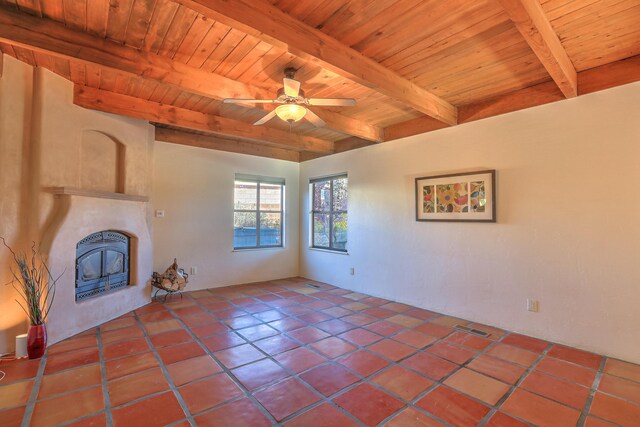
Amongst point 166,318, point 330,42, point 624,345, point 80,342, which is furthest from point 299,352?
point 624,345

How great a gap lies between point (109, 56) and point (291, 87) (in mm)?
1499

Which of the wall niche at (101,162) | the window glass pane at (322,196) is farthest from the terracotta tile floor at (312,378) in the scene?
the window glass pane at (322,196)

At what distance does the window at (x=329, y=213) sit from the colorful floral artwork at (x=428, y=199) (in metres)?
1.66

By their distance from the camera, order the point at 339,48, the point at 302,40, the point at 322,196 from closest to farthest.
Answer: the point at 302,40
the point at 339,48
the point at 322,196

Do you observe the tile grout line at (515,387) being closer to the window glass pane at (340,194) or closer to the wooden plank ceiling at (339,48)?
the wooden plank ceiling at (339,48)

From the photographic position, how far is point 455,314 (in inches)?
153

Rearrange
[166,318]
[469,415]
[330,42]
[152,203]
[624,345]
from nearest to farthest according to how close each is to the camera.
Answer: [469,415] → [330,42] → [624,345] → [166,318] → [152,203]

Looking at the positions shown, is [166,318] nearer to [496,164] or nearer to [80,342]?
[80,342]

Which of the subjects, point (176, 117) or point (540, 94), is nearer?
point (540, 94)

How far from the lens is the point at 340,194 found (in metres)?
5.68

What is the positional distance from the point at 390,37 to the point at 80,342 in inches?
160

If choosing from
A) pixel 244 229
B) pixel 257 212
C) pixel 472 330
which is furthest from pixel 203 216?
pixel 472 330

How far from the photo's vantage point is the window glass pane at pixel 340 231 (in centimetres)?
559

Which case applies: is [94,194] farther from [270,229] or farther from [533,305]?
[533,305]
